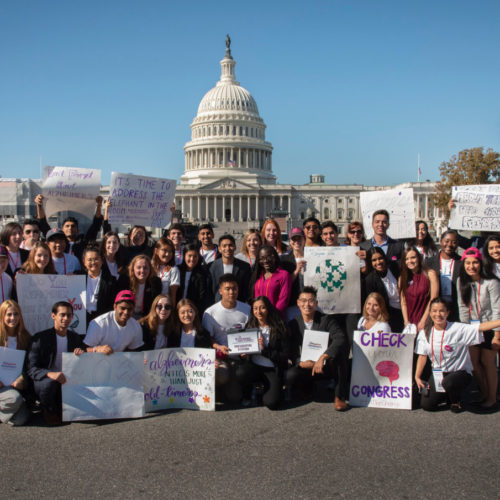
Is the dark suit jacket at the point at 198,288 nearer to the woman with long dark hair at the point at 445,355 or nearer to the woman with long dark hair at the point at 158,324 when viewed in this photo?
the woman with long dark hair at the point at 158,324

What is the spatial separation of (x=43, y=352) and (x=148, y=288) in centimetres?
160

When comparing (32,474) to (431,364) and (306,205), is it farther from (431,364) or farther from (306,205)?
(306,205)

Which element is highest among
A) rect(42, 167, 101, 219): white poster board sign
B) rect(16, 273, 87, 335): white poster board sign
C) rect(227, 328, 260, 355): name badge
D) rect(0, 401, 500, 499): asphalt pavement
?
rect(42, 167, 101, 219): white poster board sign

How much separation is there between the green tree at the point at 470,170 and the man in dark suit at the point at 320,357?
45.5 m

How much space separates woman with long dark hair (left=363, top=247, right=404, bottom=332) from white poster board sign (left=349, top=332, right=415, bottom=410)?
0.76 m

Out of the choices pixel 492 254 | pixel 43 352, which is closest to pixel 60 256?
pixel 43 352

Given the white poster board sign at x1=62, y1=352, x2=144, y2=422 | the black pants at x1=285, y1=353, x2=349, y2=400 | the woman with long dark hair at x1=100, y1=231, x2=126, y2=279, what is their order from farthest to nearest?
the woman with long dark hair at x1=100, y1=231, x2=126, y2=279 → the black pants at x1=285, y1=353, x2=349, y2=400 → the white poster board sign at x1=62, y1=352, x2=144, y2=422

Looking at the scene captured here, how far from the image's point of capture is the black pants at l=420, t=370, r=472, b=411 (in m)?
6.35

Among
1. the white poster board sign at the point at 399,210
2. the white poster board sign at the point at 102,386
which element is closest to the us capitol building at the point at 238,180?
the white poster board sign at the point at 399,210

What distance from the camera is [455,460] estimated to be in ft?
16.4

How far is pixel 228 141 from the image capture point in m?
109

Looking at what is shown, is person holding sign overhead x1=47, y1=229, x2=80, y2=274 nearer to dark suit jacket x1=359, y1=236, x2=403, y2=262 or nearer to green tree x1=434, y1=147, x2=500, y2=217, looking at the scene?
dark suit jacket x1=359, y1=236, x2=403, y2=262

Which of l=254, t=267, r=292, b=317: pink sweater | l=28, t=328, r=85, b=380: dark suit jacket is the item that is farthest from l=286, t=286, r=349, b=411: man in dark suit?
l=28, t=328, r=85, b=380: dark suit jacket

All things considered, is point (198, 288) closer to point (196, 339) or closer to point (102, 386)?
point (196, 339)
